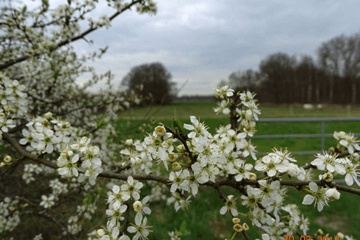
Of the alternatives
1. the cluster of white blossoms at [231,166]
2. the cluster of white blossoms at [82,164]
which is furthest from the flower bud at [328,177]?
the cluster of white blossoms at [82,164]

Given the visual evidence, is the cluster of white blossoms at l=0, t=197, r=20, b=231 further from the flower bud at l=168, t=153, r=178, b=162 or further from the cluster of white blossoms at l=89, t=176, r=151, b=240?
the flower bud at l=168, t=153, r=178, b=162

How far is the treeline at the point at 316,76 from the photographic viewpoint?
95.8 ft

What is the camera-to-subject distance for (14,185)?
11.7 ft

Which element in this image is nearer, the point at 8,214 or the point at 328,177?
the point at 328,177

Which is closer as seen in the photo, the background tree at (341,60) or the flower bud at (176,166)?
the flower bud at (176,166)

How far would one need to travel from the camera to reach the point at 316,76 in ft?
110

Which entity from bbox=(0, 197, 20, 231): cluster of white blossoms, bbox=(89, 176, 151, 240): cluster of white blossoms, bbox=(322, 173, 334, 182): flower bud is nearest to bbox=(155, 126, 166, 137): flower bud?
bbox=(89, 176, 151, 240): cluster of white blossoms

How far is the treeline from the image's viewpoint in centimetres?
2919

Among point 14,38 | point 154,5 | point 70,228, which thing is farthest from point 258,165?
point 14,38

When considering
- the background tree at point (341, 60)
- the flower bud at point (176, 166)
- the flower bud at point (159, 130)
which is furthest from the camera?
the background tree at point (341, 60)

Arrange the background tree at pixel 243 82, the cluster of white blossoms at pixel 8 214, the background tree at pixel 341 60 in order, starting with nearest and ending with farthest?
the cluster of white blossoms at pixel 8 214, the background tree at pixel 243 82, the background tree at pixel 341 60

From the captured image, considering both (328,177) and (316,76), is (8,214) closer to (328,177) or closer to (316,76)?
(328,177)

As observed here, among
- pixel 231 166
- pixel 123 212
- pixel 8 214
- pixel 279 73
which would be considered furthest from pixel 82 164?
pixel 279 73

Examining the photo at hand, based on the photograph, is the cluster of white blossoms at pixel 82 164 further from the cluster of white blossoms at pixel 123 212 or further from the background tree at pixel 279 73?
the background tree at pixel 279 73
